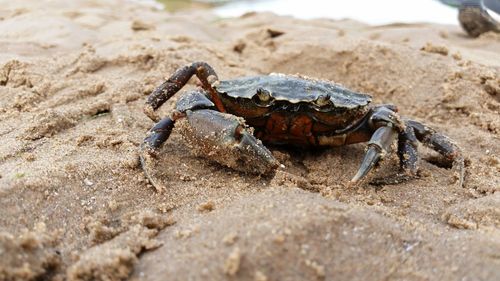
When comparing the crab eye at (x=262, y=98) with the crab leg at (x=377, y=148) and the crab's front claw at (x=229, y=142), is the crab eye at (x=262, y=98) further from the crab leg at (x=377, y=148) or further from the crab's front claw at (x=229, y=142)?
the crab leg at (x=377, y=148)

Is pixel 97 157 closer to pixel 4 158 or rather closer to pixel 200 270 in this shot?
pixel 4 158

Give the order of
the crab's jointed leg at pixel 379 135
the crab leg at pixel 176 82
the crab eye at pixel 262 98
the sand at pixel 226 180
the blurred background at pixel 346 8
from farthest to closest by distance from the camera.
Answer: the blurred background at pixel 346 8 < the crab leg at pixel 176 82 < the crab eye at pixel 262 98 < the crab's jointed leg at pixel 379 135 < the sand at pixel 226 180

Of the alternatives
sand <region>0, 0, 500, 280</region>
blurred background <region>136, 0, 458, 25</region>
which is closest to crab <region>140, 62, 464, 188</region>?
sand <region>0, 0, 500, 280</region>

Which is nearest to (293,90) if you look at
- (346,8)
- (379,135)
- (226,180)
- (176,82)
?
(379,135)

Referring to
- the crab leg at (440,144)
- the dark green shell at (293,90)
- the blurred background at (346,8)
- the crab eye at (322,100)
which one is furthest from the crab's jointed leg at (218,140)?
the blurred background at (346,8)

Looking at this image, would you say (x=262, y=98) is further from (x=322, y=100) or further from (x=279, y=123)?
(x=322, y=100)

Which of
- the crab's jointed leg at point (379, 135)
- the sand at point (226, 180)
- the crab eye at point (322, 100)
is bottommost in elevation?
the sand at point (226, 180)

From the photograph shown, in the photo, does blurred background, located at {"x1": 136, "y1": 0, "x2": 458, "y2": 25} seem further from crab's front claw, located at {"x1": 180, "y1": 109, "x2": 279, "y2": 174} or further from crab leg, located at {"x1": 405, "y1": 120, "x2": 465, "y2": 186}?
crab's front claw, located at {"x1": 180, "y1": 109, "x2": 279, "y2": 174}

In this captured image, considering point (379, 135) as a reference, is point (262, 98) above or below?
above
